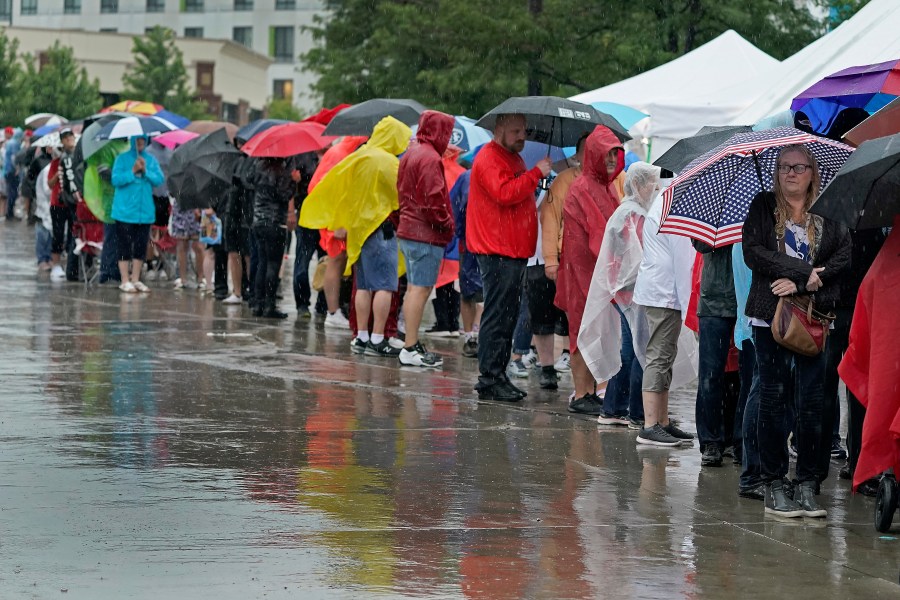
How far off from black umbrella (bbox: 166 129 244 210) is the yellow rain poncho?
4.20 meters

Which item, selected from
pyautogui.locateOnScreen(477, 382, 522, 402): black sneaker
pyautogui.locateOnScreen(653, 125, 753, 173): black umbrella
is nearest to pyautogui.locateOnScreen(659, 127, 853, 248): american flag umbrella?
pyautogui.locateOnScreen(653, 125, 753, 173): black umbrella

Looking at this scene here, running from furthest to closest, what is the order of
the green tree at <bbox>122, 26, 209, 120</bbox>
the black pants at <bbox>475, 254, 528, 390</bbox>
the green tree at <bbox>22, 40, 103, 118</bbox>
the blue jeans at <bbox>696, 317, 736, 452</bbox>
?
the green tree at <bbox>122, 26, 209, 120</bbox> → the green tree at <bbox>22, 40, 103, 118</bbox> → the black pants at <bbox>475, 254, 528, 390</bbox> → the blue jeans at <bbox>696, 317, 736, 452</bbox>

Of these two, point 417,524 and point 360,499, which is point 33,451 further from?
point 417,524

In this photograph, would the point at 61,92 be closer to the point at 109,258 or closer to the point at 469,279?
the point at 109,258

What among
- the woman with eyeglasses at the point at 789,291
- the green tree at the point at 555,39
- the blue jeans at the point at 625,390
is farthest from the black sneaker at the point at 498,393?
the green tree at the point at 555,39

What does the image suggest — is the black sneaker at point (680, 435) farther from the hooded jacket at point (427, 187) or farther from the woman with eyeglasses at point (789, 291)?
the hooded jacket at point (427, 187)

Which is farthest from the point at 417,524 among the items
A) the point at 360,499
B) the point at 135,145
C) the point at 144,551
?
the point at 135,145

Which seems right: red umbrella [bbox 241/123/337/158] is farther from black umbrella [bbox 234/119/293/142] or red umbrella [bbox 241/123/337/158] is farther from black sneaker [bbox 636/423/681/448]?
black sneaker [bbox 636/423/681/448]

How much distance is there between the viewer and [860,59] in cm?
1216

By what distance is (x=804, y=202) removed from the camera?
7617 mm

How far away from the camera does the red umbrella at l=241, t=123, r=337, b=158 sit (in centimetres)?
1634

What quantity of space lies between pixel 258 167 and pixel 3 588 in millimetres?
11261

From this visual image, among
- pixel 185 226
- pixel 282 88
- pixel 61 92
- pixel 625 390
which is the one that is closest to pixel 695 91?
pixel 185 226

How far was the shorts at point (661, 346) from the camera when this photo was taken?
961 centimetres
